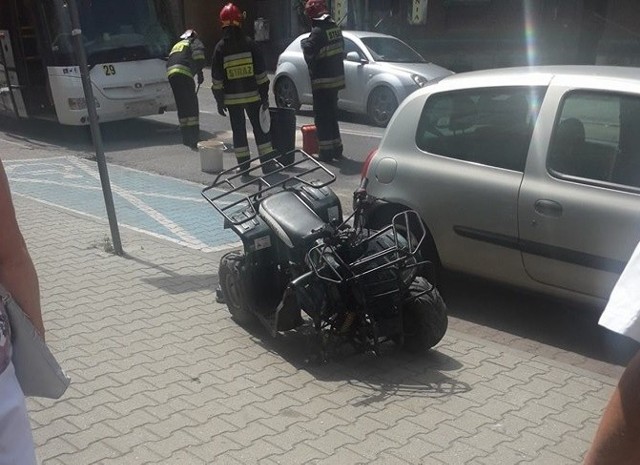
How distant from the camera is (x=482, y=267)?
5.37m

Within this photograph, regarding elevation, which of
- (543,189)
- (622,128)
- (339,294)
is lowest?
(339,294)

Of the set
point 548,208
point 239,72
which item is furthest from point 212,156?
point 548,208

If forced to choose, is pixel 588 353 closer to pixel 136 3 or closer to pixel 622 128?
pixel 622 128

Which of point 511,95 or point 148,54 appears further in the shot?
point 148,54

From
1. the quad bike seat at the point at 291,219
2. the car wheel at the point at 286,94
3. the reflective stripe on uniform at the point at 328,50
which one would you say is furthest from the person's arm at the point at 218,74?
the car wheel at the point at 286,94

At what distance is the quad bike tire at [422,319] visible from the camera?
4680mm

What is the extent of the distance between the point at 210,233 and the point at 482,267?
290 centimetres

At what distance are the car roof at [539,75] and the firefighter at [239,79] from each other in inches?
171

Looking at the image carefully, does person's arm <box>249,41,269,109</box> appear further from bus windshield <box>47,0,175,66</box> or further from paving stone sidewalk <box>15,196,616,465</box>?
paving stone sidewalk <box>15,196,616,465</box>

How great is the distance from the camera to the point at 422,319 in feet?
15.3

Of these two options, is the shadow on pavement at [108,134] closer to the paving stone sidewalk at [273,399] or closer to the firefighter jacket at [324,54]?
the firefighter jacket at [324,54]

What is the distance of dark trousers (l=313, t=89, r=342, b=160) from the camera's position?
10.8 meters

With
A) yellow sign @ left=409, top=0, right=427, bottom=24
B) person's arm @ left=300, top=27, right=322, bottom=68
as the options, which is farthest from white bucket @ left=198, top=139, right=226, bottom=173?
yellow sign @ left=409, top=0, right=427, bottom=24

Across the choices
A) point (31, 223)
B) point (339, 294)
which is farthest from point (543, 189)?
point (31, 223)
